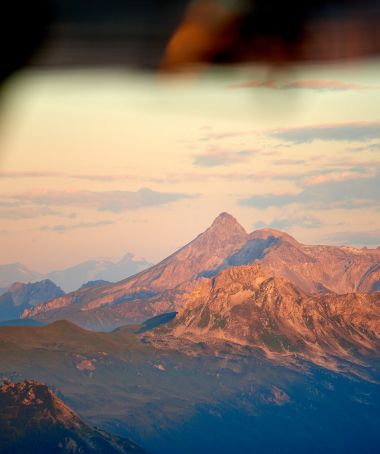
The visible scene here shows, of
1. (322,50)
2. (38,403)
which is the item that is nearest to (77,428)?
(38,403)

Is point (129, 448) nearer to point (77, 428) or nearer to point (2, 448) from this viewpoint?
point (77, 428)

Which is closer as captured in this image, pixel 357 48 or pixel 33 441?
pixel 357 48

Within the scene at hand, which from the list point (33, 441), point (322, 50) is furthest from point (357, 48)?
point (33, 441)

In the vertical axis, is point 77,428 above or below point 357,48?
below

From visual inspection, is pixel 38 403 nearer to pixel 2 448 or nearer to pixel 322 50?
pixel 2 448

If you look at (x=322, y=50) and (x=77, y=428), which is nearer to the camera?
(x=322, y=50)

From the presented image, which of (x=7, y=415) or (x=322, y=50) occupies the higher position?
(x=322, y=50)
